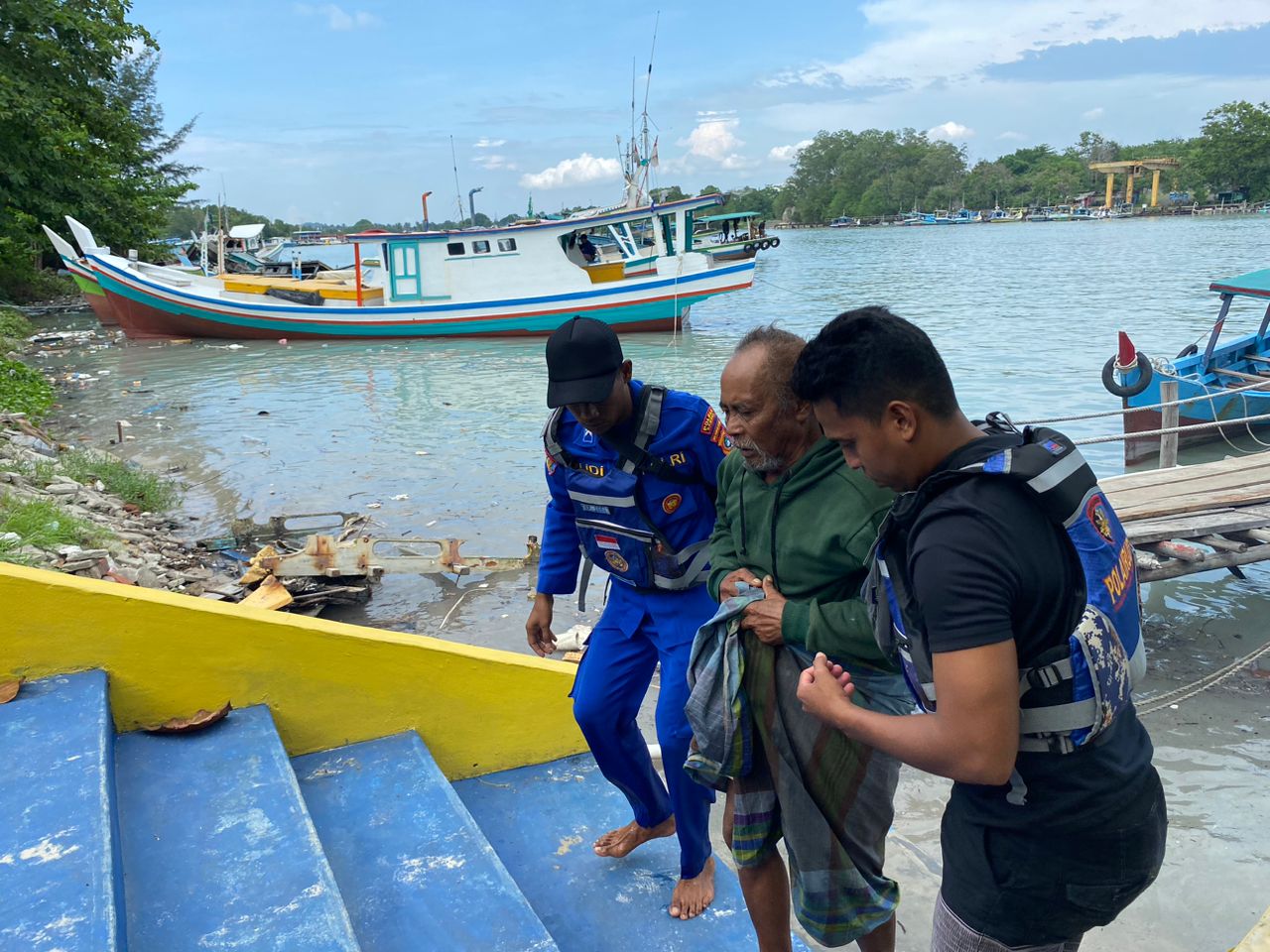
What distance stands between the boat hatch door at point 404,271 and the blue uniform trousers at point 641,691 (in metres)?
21.6

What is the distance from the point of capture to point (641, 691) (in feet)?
9.05

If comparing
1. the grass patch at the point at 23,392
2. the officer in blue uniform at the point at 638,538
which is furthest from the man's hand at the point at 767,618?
the grass patch at the point at 23,392

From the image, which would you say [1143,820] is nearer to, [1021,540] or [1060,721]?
[1060,721]

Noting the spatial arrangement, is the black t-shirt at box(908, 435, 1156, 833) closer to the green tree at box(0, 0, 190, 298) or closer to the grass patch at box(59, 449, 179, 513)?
the grass patch at box(59, 449, 179, 513)

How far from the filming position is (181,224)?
71250mm

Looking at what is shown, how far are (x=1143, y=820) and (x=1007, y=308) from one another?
2812cm

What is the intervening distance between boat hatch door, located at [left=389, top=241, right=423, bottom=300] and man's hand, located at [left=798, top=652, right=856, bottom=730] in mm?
22681

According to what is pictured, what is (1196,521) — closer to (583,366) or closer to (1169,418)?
(1169,418)

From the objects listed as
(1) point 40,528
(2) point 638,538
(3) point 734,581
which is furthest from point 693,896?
(1) point 40,528

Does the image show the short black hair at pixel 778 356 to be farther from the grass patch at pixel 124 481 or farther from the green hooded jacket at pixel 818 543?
A: the grass patch at pixel 124 481

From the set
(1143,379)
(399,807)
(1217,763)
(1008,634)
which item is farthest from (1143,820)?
(1143,379)

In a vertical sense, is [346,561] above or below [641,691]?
below

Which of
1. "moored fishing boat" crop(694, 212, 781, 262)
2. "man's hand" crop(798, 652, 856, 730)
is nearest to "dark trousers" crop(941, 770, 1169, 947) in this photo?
"man's hand" crop(798, 652, 856, 730)

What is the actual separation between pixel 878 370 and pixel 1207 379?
39.7ft
